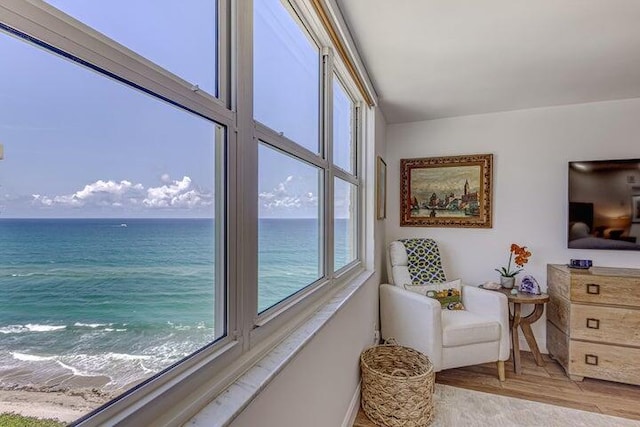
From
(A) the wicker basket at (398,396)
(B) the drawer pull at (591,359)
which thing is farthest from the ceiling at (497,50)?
(B) the drawer pull at (591,359)

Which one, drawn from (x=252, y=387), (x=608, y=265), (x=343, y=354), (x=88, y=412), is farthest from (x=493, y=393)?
(x=88, y=412)

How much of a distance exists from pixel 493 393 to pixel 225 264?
2.33 meters

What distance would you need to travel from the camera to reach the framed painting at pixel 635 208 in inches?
104

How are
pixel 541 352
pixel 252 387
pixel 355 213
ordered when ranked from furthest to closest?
1. pixel 541 352
2. pixel 355 213
3. pixel 252 387

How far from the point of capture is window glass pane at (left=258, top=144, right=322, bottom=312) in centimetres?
111

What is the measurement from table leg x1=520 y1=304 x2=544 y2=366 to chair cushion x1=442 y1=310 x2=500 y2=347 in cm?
51

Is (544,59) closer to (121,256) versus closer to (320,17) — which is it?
(320,17)

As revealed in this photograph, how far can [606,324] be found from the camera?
240 centimetres

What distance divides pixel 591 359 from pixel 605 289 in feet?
1.73

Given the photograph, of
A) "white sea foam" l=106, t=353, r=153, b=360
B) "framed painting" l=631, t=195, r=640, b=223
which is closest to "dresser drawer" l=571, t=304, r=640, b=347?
"framed painting" l=631, t=195, r=640, b=223

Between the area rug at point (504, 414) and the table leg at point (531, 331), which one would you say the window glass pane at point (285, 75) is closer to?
the area rug at point (504, 414)

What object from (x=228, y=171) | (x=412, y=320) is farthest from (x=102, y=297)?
(x=412, y=320)

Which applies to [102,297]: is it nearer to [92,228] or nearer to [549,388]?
[92,228]

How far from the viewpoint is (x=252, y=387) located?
791 mm
